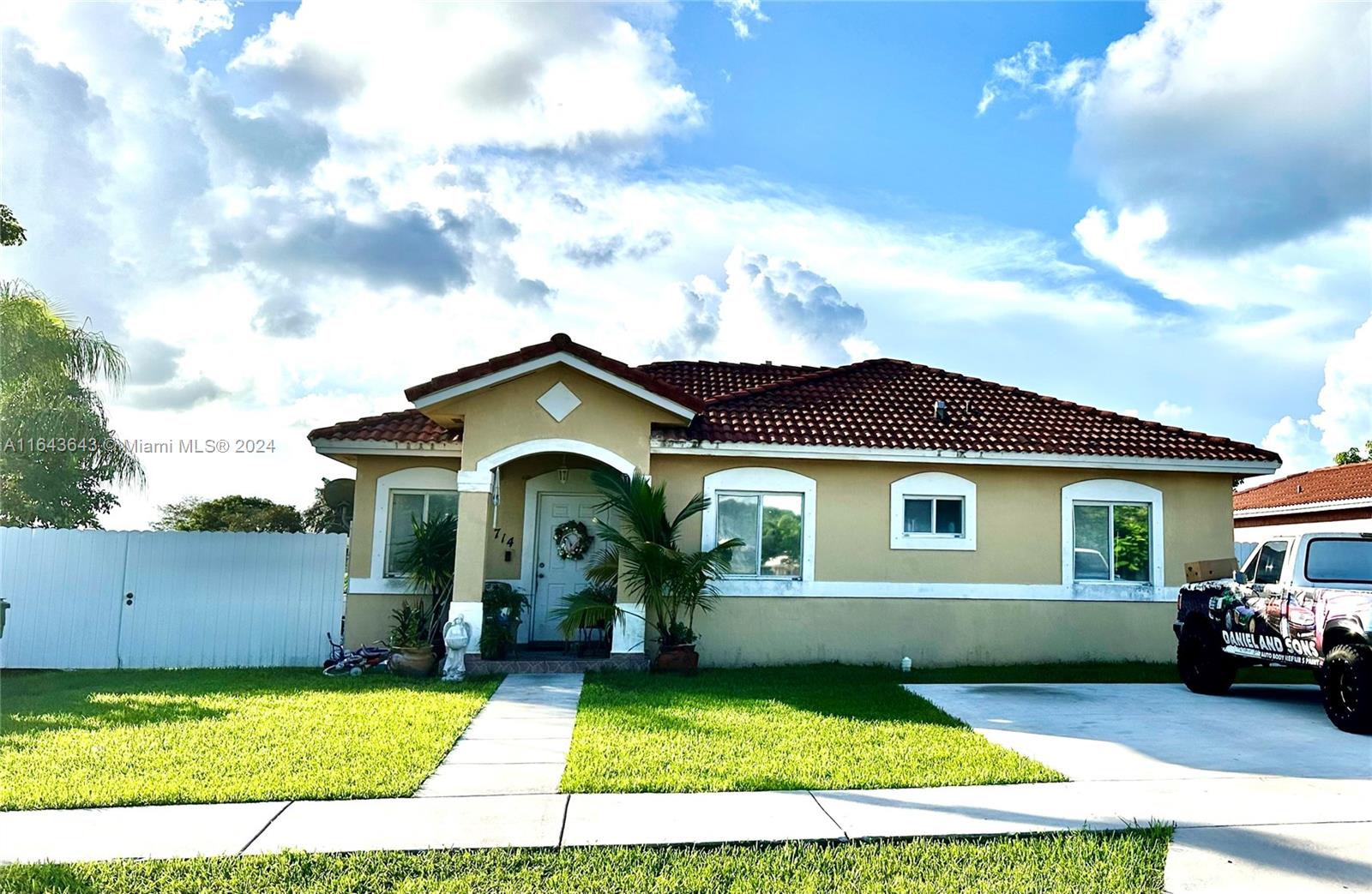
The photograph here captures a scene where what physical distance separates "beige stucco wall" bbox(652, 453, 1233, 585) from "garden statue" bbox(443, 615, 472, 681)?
3495 millimetres

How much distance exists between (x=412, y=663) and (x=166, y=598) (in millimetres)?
4420

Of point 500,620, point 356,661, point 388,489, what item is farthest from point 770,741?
point 388,489

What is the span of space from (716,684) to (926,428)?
18.0ft

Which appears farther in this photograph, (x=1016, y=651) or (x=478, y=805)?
(x=1016, y=651)

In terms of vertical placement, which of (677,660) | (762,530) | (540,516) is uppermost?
(540,516)

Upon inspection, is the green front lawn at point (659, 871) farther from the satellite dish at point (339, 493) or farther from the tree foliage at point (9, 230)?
the satellite dish at point (339, 493)

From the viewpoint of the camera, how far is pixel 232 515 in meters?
26.2

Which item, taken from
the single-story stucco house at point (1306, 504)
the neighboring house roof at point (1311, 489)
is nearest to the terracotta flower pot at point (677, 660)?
the single-story stucco house at point (1306, 504)

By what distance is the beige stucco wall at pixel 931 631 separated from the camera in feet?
44.0

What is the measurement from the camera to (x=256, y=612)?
13.6m

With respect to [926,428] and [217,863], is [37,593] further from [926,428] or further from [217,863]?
[926,428]

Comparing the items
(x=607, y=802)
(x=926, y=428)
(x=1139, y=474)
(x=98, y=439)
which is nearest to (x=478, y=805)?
(x=607, y=802)

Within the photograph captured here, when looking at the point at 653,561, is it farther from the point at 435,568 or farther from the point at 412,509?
the point at 412,509

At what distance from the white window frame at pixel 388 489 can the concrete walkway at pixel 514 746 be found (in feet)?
11.3
